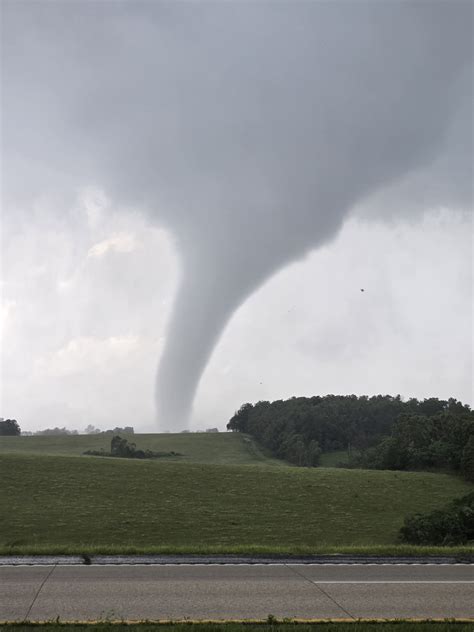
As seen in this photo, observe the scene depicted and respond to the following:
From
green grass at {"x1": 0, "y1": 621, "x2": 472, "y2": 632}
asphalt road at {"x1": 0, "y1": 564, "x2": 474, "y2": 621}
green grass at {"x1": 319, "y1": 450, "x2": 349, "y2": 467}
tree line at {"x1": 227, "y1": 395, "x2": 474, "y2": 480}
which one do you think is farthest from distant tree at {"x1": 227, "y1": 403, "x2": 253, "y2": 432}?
green grass at {"x1": 0, "y1": 621, "x2": 472, "y2": 632}

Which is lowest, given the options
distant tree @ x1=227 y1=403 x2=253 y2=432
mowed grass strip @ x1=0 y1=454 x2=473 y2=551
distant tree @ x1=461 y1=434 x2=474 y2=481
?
mowed grass strip @ x1=0 y1=454 x2=473 y2=551

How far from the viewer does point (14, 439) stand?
123 meters

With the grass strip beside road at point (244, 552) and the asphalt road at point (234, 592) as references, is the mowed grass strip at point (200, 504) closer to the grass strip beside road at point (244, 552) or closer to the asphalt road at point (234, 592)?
the grass strip beside road at point (244, 552)

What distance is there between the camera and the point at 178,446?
12281 cm

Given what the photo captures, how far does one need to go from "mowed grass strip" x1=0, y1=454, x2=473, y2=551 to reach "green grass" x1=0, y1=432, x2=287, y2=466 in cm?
5407

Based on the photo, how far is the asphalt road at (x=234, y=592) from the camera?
42.5 feet

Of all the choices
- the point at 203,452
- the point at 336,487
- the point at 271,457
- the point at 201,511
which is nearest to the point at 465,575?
the point at 201,511

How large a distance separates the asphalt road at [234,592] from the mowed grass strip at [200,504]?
4.07 m

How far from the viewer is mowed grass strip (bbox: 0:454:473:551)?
2911cm

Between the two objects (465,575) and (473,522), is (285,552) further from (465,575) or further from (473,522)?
(473,522)

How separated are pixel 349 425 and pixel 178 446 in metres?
47.3

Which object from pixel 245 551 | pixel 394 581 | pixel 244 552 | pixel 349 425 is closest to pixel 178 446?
pixel 349 425

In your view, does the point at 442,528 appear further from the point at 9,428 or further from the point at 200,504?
the point at 9,428

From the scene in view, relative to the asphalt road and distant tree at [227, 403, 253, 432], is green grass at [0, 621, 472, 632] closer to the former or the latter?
the asphalt road
